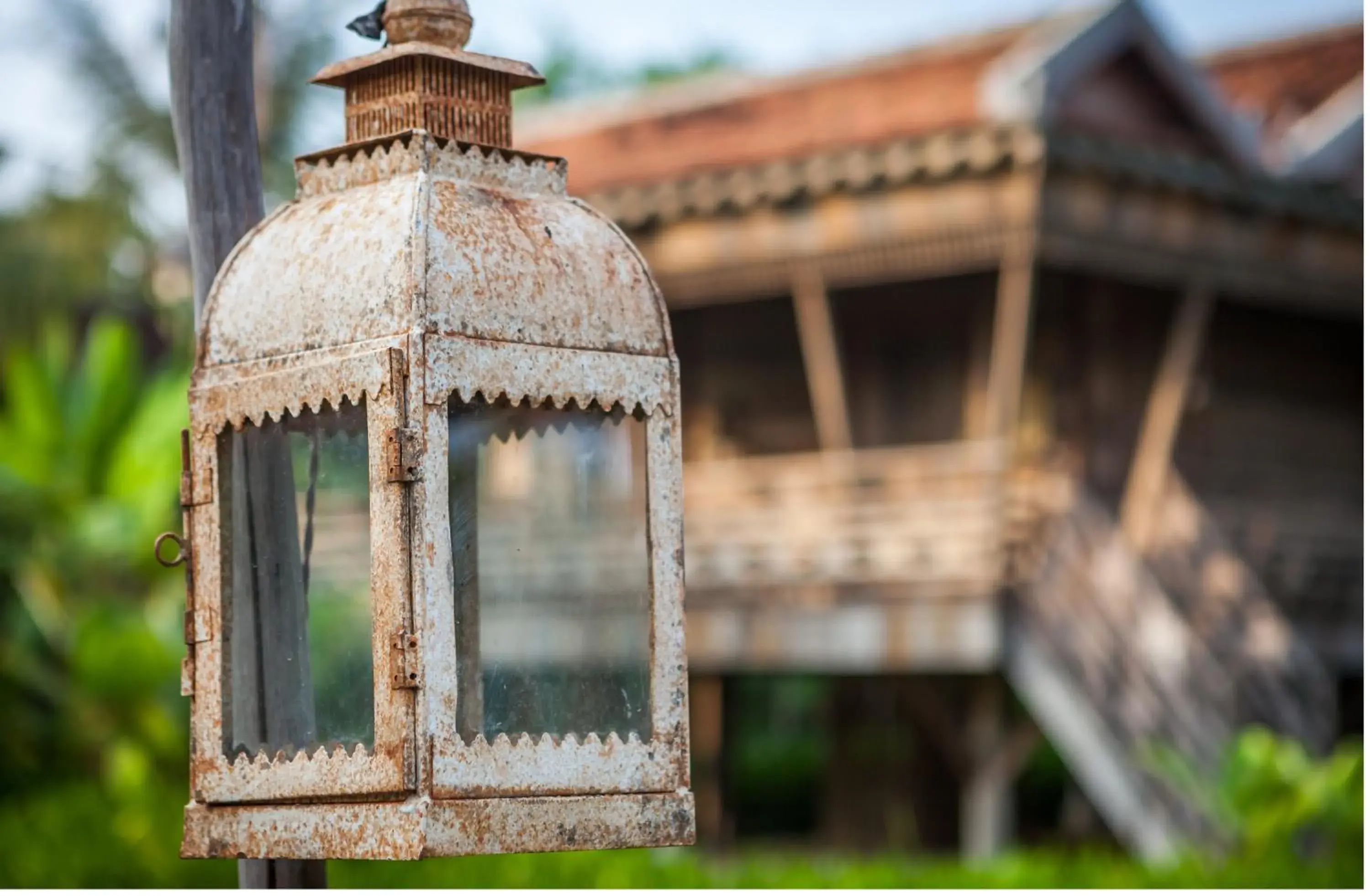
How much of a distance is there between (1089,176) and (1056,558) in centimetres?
220

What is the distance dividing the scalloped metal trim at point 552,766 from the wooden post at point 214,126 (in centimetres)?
57

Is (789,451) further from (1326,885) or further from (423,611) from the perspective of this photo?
(423,611)

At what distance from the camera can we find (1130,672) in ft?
36.6

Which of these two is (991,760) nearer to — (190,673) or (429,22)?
(190,673)

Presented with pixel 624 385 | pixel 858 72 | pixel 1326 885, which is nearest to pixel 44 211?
pixel 858 72

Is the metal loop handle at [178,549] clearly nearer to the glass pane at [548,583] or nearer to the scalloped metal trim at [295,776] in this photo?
the scalloped metal trim at [295,776]

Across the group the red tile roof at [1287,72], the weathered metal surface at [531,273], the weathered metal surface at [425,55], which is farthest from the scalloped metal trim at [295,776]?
the red tile roof at [1287,72]

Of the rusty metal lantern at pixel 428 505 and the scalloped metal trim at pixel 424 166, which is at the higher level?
the scalloped metal trim at pixel 424 166

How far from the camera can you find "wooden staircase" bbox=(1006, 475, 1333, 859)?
10797 mm

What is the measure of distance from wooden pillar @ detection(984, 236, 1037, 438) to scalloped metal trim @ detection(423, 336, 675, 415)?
29.4ft

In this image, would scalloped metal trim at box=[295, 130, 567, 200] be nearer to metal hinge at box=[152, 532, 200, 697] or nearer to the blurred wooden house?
metal hinge at box=[152, 532, 200, 697]

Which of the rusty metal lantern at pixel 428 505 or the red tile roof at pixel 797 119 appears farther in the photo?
the red tile roof at pixel 797 119

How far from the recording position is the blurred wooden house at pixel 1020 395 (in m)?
11.6

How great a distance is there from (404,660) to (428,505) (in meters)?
0.20
